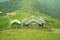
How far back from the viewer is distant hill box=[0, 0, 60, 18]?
326ft

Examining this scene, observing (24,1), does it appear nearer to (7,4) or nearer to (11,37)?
(7,4)

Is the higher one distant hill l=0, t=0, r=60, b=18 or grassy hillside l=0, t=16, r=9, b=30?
distant hill l=0, t=0, r=60, b=18

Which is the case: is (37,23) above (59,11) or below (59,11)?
below

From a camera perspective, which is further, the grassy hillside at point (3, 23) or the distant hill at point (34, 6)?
the distant hill at point (34, 6)

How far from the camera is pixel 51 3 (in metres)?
116

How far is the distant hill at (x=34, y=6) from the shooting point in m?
99.5

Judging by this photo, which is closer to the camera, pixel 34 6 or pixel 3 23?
pixel 3 23

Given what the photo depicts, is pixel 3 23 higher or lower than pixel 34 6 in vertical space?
lower

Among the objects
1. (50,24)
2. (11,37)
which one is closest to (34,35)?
(11,37)

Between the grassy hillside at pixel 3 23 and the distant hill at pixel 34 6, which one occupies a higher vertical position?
the distant hill at pixel 34 6

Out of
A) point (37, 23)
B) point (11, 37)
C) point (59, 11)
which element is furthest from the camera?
point (59, 11)

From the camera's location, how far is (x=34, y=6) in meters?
102

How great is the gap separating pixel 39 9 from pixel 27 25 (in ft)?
176

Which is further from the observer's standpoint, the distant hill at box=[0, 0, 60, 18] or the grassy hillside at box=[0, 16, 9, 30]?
the distant hill at box=[0, 0, 60, 18]
